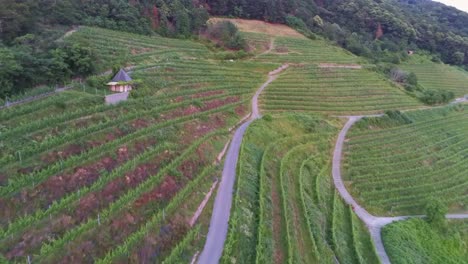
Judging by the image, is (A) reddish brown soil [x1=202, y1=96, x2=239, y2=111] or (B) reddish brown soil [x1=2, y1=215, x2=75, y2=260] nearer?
(B) reddish brown soil [x1=2, y1=215, x2=75, y2=260]

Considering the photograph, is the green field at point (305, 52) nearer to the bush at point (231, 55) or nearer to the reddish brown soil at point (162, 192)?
the bush at point (231, 55)

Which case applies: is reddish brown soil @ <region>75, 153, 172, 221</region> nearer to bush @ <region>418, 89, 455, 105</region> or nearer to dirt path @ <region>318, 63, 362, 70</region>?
dirt path @ <region>318, 63, 362, 70</region>

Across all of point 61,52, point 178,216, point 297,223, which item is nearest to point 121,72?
point 61,52

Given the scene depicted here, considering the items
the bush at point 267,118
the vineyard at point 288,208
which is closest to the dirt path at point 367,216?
the vineyard at point 288,208

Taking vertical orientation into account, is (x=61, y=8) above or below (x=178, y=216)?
above

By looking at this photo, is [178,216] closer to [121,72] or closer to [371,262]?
[371,262]

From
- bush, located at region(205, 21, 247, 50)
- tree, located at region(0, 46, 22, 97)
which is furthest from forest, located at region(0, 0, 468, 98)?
bush, located at region(205, 21, 247, 50)

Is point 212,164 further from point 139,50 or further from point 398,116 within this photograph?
point 398,116
